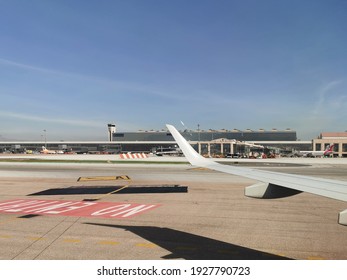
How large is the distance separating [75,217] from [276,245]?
9330mm

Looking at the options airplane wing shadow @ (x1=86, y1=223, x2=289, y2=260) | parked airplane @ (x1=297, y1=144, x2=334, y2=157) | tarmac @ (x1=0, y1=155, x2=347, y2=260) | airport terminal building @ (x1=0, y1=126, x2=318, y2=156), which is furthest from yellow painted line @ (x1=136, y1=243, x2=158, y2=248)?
airport terminal building @ (x1=0, y1=126, x2=318, y2=156)

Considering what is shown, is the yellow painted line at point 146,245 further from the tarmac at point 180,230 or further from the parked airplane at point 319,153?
the parked airplane at point 319,153

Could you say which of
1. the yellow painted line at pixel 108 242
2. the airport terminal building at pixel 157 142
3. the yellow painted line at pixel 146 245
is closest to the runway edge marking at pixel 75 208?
the yellow painted line at pixel 108 242

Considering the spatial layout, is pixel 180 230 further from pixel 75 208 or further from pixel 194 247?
pixel 75 208

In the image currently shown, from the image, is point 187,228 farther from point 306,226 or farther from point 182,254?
point 306,226

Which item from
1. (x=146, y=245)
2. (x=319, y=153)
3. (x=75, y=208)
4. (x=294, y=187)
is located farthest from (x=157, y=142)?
(x=294, y=187)

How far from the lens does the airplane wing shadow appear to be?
8.50 meters

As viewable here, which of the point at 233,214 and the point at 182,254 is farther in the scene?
the point at 233,214

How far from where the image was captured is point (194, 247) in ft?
30.6

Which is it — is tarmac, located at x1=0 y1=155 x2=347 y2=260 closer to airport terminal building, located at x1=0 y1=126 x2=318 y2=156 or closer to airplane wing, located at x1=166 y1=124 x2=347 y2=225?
airplane wing, located at x1=166 y1=124 x2=347 y2=225
